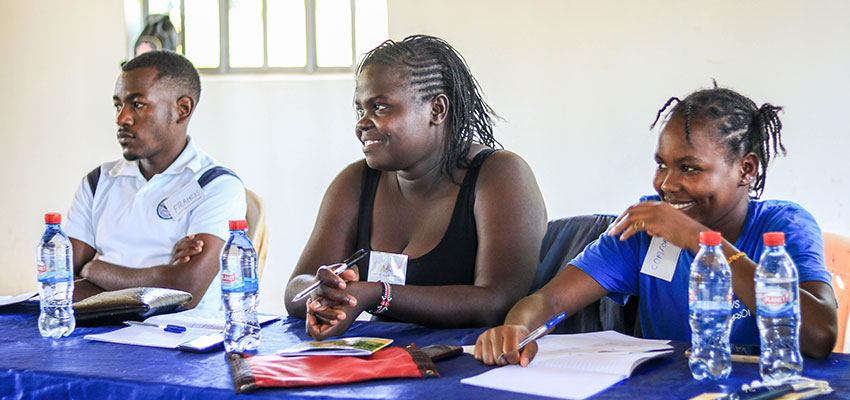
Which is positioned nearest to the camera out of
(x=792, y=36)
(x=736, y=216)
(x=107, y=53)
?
(x=736, y=216)

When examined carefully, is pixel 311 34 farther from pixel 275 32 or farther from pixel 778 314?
pixel 778 314

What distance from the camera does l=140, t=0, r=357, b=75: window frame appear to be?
18.0ft

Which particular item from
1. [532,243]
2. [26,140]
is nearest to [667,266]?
[532,243]

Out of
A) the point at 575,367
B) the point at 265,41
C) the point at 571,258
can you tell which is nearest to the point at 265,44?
the point at 265,41

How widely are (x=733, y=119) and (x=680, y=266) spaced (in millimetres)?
387

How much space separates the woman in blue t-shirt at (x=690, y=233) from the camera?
1.77 metres

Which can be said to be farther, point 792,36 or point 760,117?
point 792,36

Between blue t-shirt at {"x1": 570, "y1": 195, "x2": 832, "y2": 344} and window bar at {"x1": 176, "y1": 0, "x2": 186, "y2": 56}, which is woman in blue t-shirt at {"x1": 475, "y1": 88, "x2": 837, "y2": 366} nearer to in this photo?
blue t-shirt at {"x1": 570, "y1": 195, "x2": 832, "y2": 344}

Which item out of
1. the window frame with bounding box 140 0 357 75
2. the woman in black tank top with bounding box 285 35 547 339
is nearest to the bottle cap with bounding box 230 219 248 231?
the woman in black tank top with bounding box 285 35 547 339

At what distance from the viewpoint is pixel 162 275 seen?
2.71 m

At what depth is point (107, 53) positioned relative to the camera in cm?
579

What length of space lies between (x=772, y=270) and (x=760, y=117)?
65 centimetres

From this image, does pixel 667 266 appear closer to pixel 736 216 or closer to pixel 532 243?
pixel 736 216

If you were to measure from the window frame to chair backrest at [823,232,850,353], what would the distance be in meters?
3.77
